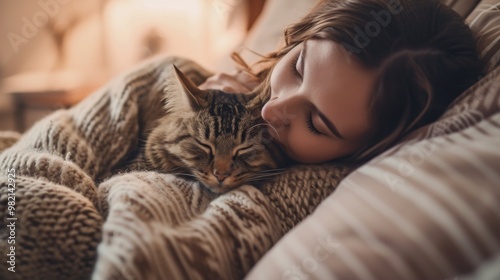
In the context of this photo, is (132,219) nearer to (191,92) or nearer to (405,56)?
(191,92)

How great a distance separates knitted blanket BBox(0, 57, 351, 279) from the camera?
521 mm

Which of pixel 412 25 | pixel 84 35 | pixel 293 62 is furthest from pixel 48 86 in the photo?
pixel 412 25

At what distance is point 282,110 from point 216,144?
17 centimetres

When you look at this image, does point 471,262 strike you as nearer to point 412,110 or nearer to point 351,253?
point 351,253

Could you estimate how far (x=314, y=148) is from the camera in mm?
786

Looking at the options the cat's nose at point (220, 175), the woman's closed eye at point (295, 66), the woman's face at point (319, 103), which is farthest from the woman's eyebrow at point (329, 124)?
the cat's nose at point (220, 175)

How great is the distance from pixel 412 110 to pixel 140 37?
215cm

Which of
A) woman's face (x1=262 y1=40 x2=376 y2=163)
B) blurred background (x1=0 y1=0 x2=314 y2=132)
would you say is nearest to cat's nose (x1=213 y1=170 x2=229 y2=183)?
woman's face (x1=262 y1=40 x2=376 y2=163)
